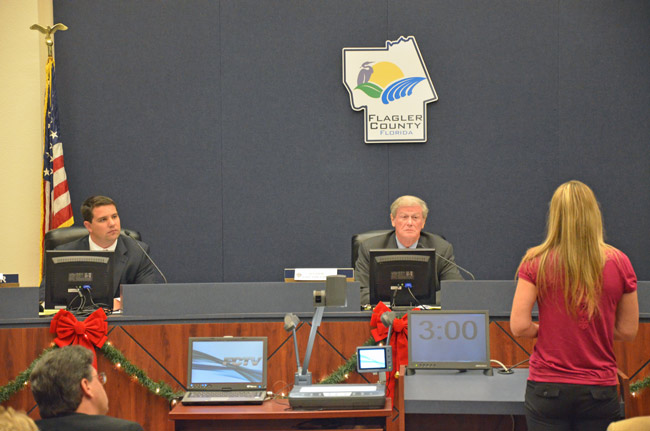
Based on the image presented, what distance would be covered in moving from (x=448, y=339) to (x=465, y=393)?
407mm

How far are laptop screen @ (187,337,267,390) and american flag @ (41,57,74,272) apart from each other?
121 inches

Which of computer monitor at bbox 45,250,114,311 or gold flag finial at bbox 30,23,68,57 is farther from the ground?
gold flag finial at bbox 30,23,68,57

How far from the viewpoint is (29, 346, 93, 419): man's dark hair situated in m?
2.15

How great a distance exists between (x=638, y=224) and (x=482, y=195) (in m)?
1.33

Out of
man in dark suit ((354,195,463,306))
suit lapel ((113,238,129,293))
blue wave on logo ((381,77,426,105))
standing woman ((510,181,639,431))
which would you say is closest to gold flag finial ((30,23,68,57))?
suit lapel ((113,238,129,293))

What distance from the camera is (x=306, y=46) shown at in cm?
622

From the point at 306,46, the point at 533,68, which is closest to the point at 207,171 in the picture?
the point at 306,46

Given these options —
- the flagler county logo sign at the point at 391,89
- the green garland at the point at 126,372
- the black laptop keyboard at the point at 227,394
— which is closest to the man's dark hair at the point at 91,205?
the green garland at the point at 126,372

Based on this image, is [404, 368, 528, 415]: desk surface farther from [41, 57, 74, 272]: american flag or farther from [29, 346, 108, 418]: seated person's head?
[41, 57, 74, 272]: american flag

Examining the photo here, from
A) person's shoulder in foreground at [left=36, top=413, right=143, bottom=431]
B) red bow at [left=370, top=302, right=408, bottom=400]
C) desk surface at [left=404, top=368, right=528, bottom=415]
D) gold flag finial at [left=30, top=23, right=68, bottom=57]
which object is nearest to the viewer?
person's shoulder in foreground at [left=36, top=413, right=143, bottom=431]

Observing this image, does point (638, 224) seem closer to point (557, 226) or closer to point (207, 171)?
point (207, 171)

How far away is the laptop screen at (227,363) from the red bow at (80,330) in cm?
48

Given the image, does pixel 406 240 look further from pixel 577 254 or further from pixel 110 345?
pixel 577 254

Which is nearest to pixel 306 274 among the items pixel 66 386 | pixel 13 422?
pixel 66 386
